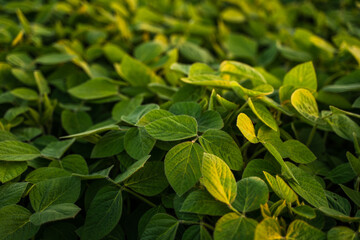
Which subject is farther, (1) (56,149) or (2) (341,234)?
(1) (56,149)

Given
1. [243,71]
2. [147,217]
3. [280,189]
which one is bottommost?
[147,217]

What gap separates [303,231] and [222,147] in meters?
0.24

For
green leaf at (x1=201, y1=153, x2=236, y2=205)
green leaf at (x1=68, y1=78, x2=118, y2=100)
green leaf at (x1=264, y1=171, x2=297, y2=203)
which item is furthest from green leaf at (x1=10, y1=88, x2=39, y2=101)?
green leaf at (x1=264, y1=171, x2=297, y2=203)

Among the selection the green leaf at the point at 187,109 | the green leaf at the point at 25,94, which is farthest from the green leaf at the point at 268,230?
the green leaf at the point at 25,94

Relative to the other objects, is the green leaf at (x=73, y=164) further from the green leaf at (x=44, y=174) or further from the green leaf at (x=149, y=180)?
the green leaf at (x=149, y=180)

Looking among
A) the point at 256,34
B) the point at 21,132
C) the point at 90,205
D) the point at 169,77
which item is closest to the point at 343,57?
the point at 256,34

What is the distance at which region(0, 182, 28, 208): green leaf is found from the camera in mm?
700

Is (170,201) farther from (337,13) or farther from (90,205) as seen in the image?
(337,13)

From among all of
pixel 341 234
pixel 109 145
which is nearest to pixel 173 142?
pixel 109 145

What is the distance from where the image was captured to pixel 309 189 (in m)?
0.70

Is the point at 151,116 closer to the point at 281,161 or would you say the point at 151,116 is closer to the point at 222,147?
the point at 222,147

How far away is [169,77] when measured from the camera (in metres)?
1.19

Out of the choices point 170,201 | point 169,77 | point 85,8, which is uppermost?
point 85,8

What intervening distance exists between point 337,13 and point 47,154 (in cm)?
181
